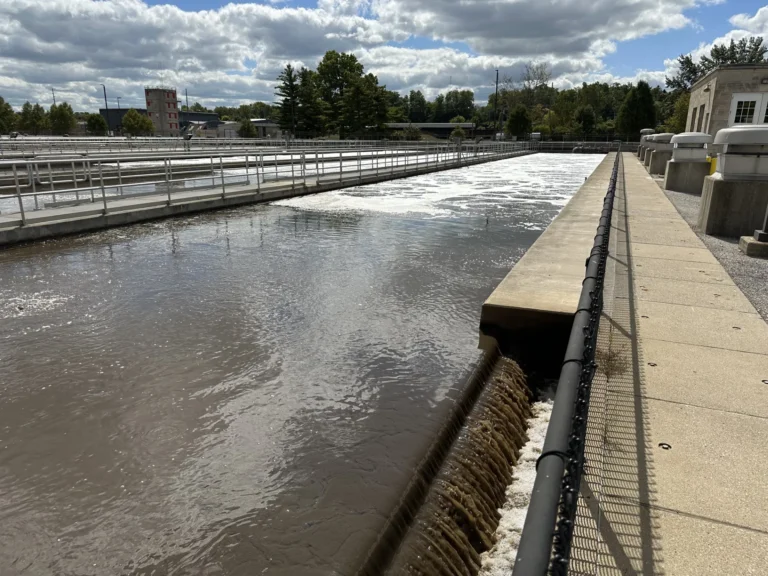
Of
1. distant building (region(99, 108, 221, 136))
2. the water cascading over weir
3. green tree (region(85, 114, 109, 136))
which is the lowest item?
the water cascading over weir

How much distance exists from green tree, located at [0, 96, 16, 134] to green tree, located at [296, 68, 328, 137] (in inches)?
1842

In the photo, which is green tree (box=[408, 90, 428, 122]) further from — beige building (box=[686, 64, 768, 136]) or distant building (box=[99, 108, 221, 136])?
beige building (box=[686, 64, 768, 136])

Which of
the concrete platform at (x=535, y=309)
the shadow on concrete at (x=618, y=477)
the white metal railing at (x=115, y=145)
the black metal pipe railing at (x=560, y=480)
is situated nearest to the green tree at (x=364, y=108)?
the white metal railing at (x=115, y=145)

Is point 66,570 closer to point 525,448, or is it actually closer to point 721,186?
point 525,448

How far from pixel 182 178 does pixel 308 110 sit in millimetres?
61703

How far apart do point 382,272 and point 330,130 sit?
3201 inches

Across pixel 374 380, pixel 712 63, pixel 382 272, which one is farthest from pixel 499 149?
pixel 712 63

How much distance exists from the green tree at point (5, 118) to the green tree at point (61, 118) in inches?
237

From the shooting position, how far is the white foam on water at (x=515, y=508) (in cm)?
339

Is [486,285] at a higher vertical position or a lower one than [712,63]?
lower

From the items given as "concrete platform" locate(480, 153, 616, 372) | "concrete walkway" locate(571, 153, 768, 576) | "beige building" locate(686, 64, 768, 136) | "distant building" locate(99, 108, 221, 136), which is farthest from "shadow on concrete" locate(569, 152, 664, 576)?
"distant building" locate(99, 108, 221, 136)

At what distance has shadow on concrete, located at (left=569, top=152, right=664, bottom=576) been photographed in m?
2.63

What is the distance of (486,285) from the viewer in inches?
337

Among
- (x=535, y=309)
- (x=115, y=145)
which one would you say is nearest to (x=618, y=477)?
(x=535, y=309)
